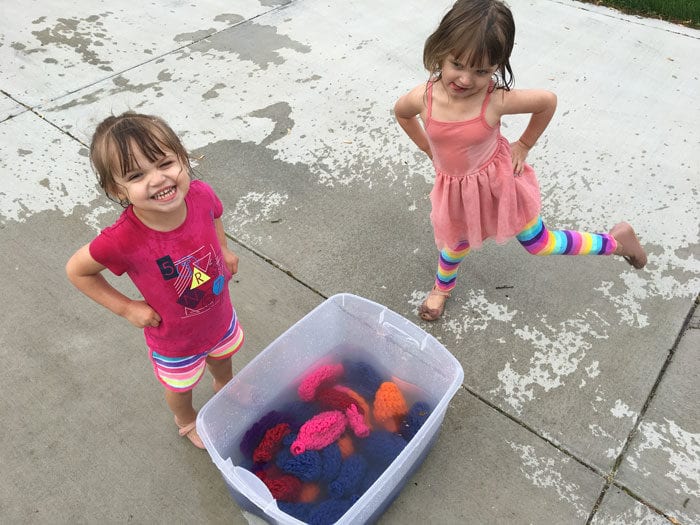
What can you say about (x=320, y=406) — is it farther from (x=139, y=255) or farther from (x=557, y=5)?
(x=557, y=5)

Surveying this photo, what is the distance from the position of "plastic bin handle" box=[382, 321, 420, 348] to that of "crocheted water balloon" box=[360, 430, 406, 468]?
0.31 meters

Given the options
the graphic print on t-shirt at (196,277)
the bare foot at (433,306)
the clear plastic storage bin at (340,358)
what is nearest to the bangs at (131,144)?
the graphic print on t-shirt at (196,277)

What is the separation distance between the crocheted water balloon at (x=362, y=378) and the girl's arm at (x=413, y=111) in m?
0.80

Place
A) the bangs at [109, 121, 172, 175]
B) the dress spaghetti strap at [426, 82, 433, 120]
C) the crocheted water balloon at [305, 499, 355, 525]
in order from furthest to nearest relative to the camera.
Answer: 1. the dress spaghetti strap at [426, 82, 433, 120]
2. the crocheted water balloon at [305, 499, 355, 525]
3. the bangs at [109, 121, 172, 175]

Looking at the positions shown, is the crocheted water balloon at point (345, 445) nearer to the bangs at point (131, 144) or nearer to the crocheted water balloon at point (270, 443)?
the crocheted water balloon at point (270, 443)

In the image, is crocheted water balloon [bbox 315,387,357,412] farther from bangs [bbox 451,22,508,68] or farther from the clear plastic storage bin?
bangs [bbox 451,22,508,68]

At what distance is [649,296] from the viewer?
2266 mm

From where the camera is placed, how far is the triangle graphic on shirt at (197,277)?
1.41 meters

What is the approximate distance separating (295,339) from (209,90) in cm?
208

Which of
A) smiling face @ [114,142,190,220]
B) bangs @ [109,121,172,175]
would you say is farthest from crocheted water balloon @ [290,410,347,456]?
bangs @ [109,121,172,175]

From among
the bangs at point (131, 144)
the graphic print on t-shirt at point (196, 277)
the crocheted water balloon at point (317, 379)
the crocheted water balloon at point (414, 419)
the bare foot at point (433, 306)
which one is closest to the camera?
the bangs at point (131, 144)

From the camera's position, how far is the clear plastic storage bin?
5.15ft

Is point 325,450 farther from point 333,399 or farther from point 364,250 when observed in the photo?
point 364,250

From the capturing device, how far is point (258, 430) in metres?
1.83
